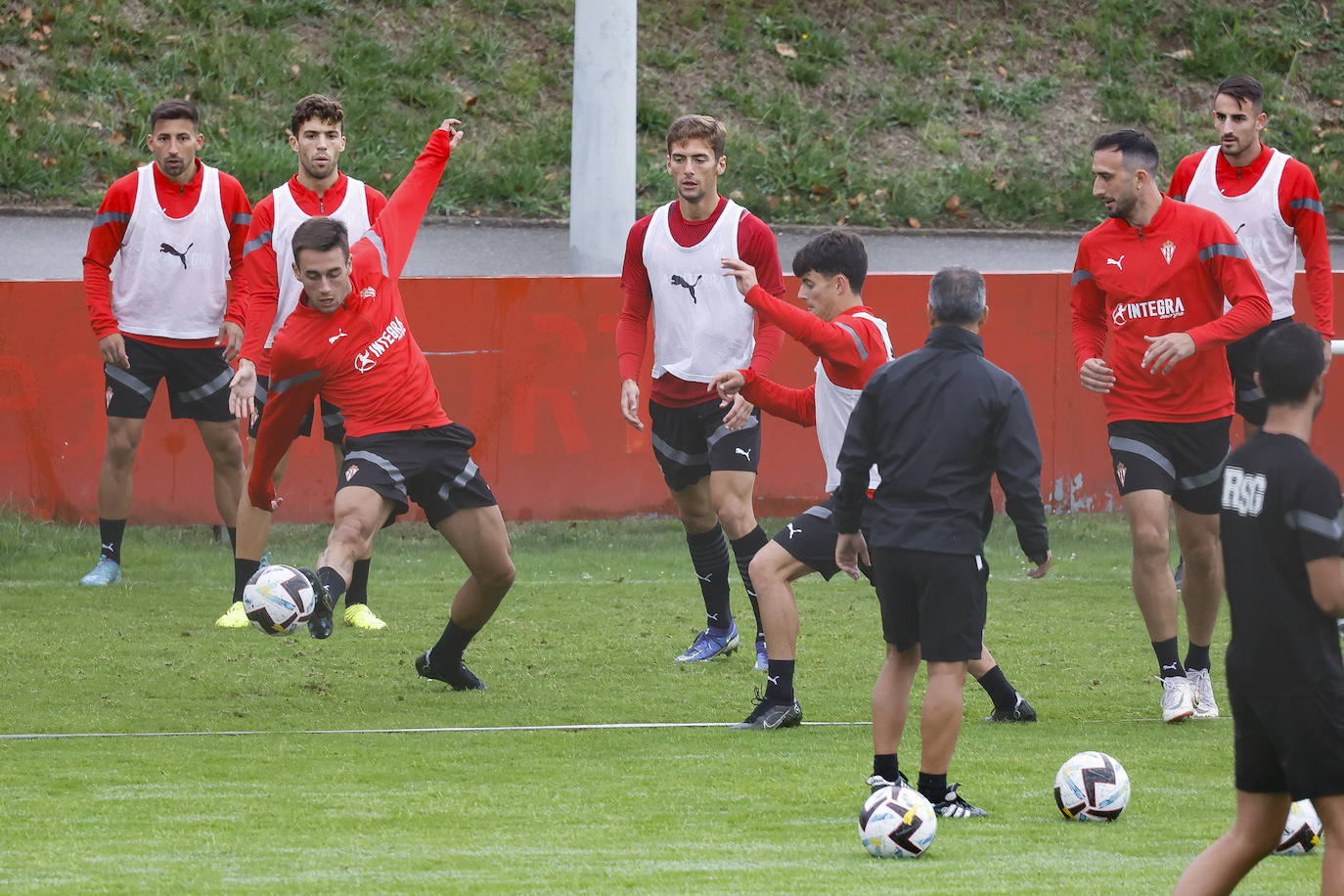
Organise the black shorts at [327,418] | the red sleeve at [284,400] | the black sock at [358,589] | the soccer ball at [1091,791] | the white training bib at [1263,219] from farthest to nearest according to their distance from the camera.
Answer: the black sock at [358,589] < the black shorts at [327,418] < the white training bib at [1263,219] < the red sleeve at [284,400] < the soccer ball at [1091,791]

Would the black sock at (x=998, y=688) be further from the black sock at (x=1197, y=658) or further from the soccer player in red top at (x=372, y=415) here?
the soccer player in red top at (x=372, y=415)

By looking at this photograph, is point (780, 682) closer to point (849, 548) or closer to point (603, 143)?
point (849, 548)

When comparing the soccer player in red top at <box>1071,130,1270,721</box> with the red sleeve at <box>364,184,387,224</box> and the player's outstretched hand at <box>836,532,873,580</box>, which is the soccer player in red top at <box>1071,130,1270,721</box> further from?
the red sleeve at <box>364,184,387,224</box>

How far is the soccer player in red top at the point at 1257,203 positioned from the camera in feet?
27.1

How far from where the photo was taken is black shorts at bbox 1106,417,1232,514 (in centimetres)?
715

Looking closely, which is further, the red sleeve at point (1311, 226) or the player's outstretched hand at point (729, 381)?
the red sleeve at point (1311, 226)

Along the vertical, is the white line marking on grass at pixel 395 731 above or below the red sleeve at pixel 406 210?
below

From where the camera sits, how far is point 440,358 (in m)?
12.1

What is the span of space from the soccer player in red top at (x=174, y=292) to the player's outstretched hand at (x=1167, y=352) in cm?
499

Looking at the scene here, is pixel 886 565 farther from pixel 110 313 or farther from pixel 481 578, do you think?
pixel 110 313

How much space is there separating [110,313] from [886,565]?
582 cm

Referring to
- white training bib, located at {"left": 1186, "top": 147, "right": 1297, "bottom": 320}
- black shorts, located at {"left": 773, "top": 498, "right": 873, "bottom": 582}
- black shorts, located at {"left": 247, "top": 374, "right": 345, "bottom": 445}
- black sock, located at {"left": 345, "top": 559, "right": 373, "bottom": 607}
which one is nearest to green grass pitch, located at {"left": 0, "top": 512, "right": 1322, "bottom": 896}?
black sock, located at {"left": 345, "top": 559, "right": 373, "bottom": 607}

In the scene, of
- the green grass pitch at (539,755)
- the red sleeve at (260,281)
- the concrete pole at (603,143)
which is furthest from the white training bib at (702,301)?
the concrete pole at (603,143)

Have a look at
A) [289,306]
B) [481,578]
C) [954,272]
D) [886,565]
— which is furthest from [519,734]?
[289,306]
